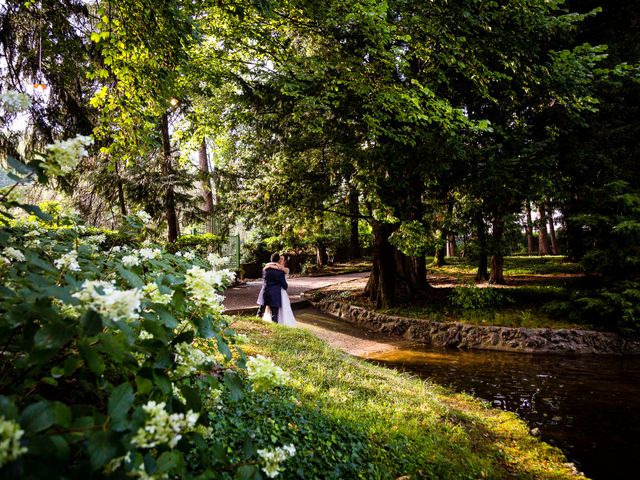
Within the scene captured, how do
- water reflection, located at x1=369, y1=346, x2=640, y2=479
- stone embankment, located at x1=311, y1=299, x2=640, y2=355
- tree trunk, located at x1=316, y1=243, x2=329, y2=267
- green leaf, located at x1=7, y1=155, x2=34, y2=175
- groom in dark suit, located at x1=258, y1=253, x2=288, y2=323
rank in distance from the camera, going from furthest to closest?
1. tree trunk, located at x1=316, y1=243, x2=329, y2=267
2. groom in dark suit, located at x1=258, y1=253, x2=288, y2=323
3. stone embankment, located at x1=311, y1=299, x2=640, y2=355
4. water reflection, located at x1=369, y1=346, x2=640, y2=479
5. green leaf, located at x1=7, y1=155, x2=34, y2=175

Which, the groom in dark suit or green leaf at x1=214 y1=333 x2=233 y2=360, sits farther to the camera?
the groom in dark suit

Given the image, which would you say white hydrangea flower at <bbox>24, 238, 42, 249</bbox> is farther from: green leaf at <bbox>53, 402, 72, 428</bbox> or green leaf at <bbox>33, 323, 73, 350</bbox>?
green leaf at <bbox>53, 402, 72, 428</bbox>

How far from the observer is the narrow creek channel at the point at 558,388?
5094 mm

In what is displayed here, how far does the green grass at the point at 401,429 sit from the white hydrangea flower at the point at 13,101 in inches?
111

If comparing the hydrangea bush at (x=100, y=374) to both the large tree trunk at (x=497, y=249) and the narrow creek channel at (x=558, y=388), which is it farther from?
the large tree trunk at (x=497, y=249)

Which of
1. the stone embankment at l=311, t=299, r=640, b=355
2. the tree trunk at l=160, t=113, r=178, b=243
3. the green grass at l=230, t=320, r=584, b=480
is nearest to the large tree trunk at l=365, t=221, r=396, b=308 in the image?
the stone embankment at l=311, t=299, r=640, b=355

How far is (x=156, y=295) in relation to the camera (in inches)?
67.5

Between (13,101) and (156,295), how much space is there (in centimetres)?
111

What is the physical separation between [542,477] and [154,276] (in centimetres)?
468

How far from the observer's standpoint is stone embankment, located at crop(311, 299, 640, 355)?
9.41 metres

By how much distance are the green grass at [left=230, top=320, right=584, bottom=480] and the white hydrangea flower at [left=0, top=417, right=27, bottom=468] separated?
220 cm

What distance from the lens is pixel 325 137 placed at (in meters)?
11.8

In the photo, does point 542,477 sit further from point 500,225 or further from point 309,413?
point 500,225

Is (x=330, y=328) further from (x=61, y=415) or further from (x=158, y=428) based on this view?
(x=61, y=415)
